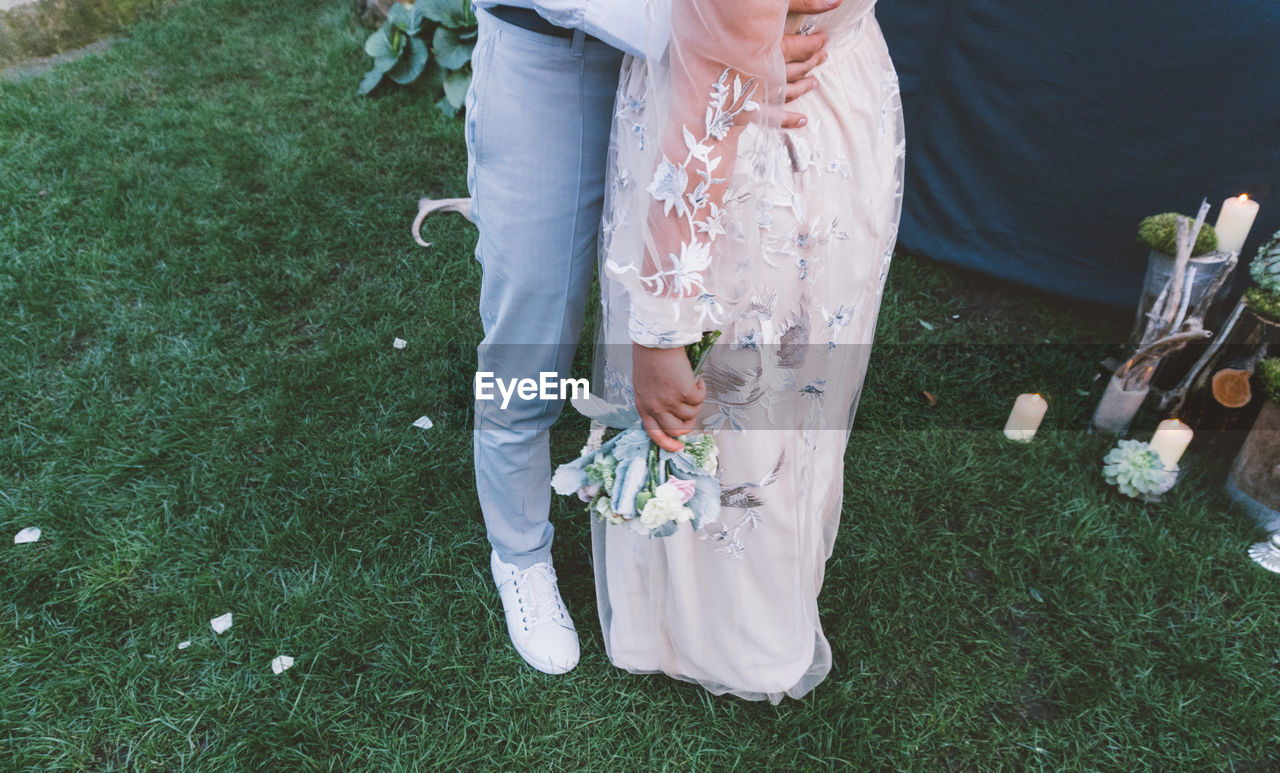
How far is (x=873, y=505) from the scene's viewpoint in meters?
2.14

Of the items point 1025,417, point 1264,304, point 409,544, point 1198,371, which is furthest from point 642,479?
point 1198,371

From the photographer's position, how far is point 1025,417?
2.30 meters

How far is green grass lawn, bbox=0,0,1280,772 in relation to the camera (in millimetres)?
1667

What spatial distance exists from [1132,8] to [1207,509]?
1411mm

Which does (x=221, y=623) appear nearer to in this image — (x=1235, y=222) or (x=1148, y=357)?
(x=1148, y=357)

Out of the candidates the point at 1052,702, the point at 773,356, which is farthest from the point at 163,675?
the point at 1052,702

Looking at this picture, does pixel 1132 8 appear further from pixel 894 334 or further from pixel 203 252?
pixel 203 252

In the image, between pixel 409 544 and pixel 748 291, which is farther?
pixel 409 544

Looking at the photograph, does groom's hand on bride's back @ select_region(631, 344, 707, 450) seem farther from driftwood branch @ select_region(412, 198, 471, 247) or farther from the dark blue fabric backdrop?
the dark blue fabric backdrop

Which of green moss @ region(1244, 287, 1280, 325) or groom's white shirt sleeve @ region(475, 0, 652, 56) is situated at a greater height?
groom's white shirt sleeve @ region(475, 0, 652, 56)

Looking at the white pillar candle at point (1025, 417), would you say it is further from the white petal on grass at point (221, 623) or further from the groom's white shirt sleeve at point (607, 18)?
the white petal on grass at point (221, 623)

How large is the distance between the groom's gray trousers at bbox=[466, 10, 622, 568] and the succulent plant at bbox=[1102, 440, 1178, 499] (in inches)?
61.3

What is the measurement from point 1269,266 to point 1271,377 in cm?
29

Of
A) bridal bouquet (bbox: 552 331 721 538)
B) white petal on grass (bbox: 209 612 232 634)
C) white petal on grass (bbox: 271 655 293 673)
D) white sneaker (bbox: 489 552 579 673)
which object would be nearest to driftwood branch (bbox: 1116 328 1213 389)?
bridal bouquet (bbox: 552 331 721 538)
